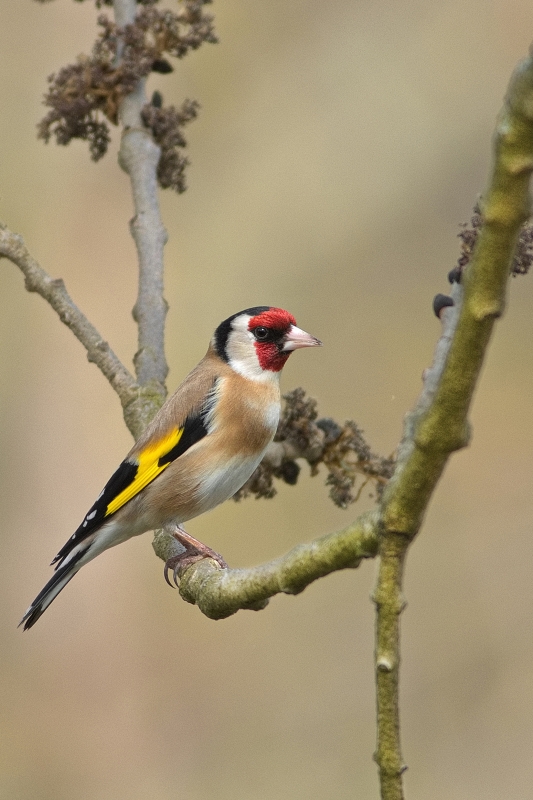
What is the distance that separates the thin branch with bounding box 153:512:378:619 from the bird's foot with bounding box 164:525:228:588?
1.26ft

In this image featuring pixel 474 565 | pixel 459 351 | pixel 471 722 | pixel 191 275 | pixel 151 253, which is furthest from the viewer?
pixel 191 275

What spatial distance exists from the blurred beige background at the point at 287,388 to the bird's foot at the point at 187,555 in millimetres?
3217

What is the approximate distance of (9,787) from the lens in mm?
6621

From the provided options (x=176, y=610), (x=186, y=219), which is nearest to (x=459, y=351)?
(x=176, y=610)

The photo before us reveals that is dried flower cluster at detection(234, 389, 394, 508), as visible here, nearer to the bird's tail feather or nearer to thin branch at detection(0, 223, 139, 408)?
thin branch at detection(0, 223, 139, 408)

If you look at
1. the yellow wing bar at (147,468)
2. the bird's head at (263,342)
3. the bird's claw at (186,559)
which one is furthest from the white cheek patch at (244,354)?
the bird's claw at (186,559)

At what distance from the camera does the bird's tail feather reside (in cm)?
331

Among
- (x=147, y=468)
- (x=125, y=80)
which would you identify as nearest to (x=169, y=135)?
(x=125, y=80)

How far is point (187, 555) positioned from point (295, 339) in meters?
1.09

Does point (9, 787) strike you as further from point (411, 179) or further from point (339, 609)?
point (411, 179)

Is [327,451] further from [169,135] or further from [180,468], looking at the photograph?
[169,135]

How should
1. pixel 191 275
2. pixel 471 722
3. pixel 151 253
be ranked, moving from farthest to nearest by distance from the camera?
pixel 191 275 → pixel 471 722 → pixel 151 253

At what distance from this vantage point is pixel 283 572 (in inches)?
68.5

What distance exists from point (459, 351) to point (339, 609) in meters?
5.76
